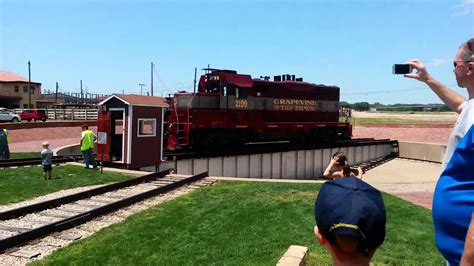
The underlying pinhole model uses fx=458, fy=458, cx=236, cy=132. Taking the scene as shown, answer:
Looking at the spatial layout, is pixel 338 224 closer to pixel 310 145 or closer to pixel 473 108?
pixel 473 108

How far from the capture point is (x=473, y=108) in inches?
107

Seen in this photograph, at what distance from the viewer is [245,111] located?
23625 millimetres

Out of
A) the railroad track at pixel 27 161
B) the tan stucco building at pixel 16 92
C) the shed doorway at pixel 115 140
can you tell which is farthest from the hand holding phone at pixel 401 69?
the tan stucco building at pixel 16 92

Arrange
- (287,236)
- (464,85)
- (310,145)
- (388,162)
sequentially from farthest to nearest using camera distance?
1. (388,162)
2. (310,145)
3. (287,236)
4. (464,85)

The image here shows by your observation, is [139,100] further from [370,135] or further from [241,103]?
[370,135]

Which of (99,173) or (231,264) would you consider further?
(99,173)

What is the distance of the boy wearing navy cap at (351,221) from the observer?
1.96m

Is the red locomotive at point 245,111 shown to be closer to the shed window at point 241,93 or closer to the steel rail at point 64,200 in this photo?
the shed window at point 241,93

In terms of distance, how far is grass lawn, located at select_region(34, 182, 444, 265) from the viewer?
680 cm

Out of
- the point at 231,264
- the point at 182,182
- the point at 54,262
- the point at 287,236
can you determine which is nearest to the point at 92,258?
the point at 54,262

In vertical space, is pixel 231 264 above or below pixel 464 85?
below

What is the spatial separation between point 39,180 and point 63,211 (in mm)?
4460

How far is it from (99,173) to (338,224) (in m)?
14.9

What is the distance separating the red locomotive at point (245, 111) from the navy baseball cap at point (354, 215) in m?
19.1
